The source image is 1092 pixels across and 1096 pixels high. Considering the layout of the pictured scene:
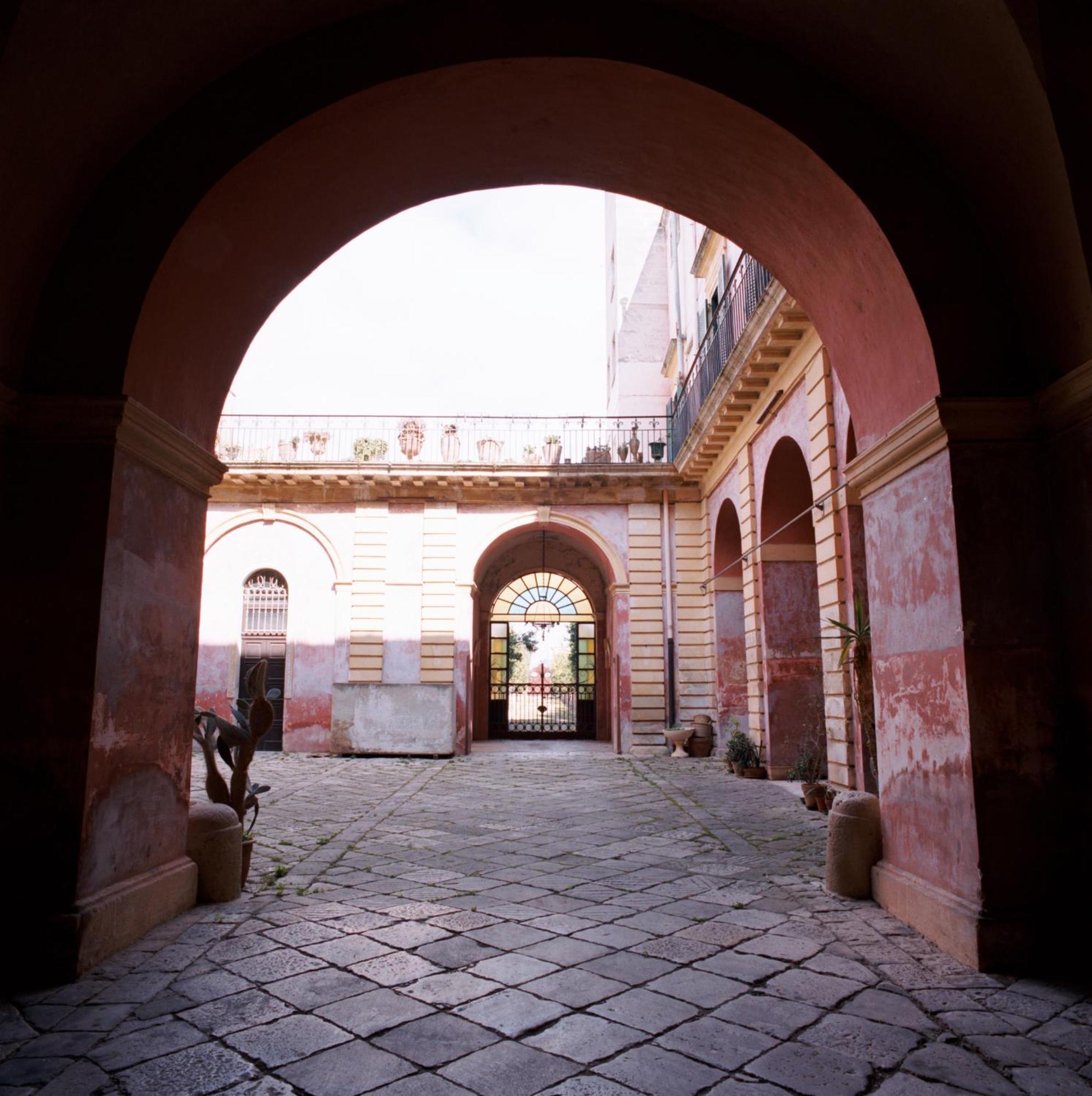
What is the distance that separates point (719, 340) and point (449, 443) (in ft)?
19.9

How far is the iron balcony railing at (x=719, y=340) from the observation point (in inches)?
410

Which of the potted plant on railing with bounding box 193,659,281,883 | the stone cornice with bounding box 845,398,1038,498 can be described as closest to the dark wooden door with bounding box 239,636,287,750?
the potted plant on railing with bounding box 193,659,281,883

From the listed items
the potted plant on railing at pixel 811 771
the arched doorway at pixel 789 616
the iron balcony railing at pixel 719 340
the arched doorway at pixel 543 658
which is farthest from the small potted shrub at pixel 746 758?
the arched doorway at pixel 543 658

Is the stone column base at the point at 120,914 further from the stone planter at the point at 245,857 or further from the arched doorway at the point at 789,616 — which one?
the arched doorway at the point at 789,616

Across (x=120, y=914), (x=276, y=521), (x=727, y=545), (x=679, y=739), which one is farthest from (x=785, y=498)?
(x=276, y=521)

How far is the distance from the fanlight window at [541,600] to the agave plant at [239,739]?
50.6 ft

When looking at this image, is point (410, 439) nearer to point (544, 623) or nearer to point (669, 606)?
point (669, 606)

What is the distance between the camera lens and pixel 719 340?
12305 mm

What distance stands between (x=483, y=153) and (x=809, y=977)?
480 centimetres

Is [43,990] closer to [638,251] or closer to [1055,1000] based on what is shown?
[1055,1000]

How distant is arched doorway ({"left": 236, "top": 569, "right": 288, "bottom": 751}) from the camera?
612 inches

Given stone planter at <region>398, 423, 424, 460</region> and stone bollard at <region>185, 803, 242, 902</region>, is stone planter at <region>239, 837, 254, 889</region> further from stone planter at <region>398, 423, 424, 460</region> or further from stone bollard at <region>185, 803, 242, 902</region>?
stone planter at <region>398, 423, 424, 460</region>

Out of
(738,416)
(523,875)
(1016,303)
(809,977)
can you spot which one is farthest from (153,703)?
(738,416)

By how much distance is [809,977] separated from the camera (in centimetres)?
351
